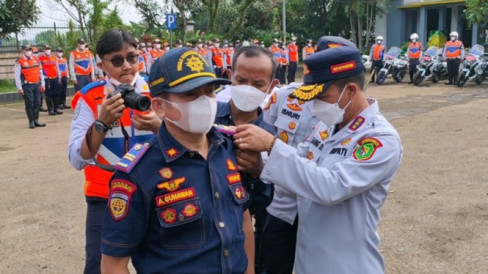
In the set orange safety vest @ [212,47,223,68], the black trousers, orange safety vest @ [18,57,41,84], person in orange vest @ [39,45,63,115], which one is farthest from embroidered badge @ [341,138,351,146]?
orange safety vest @ [212,47,223,68]

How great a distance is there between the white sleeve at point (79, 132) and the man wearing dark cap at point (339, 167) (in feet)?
3.08

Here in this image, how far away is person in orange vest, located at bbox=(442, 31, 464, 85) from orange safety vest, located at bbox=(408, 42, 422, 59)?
32.7 inches

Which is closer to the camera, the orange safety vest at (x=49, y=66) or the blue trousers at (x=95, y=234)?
the blue trousers at (x=95, y=234)

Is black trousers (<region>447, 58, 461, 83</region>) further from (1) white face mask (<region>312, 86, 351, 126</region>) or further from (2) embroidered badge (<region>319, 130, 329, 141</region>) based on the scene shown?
(1) white face mask (<region>312, 86, 351, 126</region>)

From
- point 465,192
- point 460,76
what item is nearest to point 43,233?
point 465,192

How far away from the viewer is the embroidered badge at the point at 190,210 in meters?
1.58

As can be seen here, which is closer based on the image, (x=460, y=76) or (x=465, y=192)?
(x=465, y=192)

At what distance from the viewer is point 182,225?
5.25ft

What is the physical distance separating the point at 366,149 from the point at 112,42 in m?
1.41

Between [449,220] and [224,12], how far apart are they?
25111 millimetres

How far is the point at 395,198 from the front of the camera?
16.9 ft

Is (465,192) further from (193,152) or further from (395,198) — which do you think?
(193,152)

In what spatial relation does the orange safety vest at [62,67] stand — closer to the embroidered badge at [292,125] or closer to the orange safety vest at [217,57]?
the orange safety vest at [217,57]

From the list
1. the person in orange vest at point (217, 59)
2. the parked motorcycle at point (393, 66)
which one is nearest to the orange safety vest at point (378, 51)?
the parked motorcycle at point (393, 66)
